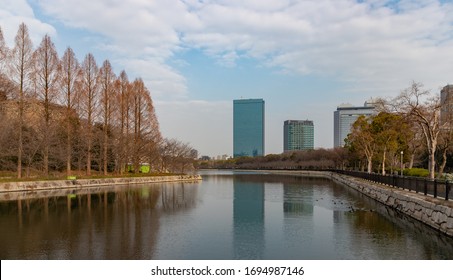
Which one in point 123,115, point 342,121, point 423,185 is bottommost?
point 423,185

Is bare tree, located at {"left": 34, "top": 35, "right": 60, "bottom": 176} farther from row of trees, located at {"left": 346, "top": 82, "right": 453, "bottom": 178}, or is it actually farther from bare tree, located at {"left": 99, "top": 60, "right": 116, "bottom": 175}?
row of trees, located at {"left": 346, "top": 82, "right": 453, "bottom": 178}

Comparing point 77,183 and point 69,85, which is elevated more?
point 69,85

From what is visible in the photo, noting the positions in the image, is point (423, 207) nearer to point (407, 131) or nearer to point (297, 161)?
point (407, 131)

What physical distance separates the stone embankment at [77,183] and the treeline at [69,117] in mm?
2012

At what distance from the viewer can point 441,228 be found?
46.7ft

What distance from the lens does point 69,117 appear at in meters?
36.6

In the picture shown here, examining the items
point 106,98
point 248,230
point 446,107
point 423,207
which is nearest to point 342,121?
point 106,98

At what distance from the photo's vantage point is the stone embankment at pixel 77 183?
28.0m

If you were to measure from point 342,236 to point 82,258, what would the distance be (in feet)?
27.9

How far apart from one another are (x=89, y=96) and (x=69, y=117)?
3.79m

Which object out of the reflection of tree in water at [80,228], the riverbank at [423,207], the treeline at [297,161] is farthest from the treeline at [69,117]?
the treeline at [297,161]

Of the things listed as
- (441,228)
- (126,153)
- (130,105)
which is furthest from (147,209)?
(130,105)

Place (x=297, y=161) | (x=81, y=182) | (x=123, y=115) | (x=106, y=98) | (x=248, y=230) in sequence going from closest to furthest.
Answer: (x=248, y=230), (x=81, y=182), (x=106, y=98), (x=123, y=115), (x=297, y=161)

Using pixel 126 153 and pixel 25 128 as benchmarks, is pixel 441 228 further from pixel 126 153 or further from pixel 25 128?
pixel 126 153
